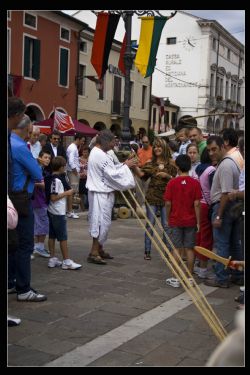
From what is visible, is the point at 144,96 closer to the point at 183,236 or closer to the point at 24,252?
the point at 183,236

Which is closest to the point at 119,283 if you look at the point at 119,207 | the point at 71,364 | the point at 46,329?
the point at 46,329

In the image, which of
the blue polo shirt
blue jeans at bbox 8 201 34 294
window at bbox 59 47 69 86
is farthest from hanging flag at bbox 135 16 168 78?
window at bbox 59 47 69 86

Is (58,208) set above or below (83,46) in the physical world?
below

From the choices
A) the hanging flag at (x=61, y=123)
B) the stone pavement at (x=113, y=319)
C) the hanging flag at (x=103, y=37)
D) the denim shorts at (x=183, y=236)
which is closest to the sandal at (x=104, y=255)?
the stone pavement at (x=113, y=319)

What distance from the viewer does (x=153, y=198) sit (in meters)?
6.70

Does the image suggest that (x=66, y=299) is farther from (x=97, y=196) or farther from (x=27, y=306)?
(x=97, y=196)

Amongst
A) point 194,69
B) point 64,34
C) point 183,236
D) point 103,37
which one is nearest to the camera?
point 183,236

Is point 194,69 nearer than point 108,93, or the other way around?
point 108,93

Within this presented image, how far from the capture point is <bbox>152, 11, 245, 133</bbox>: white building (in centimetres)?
3894

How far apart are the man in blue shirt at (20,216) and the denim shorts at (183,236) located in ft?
5.63

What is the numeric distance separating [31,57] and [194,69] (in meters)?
21.3

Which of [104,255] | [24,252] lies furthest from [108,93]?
[24,252]

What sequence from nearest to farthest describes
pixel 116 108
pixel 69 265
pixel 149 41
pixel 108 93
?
pixel 69 265
pixel 149 41
pixel 108 93
pixel 116 108
